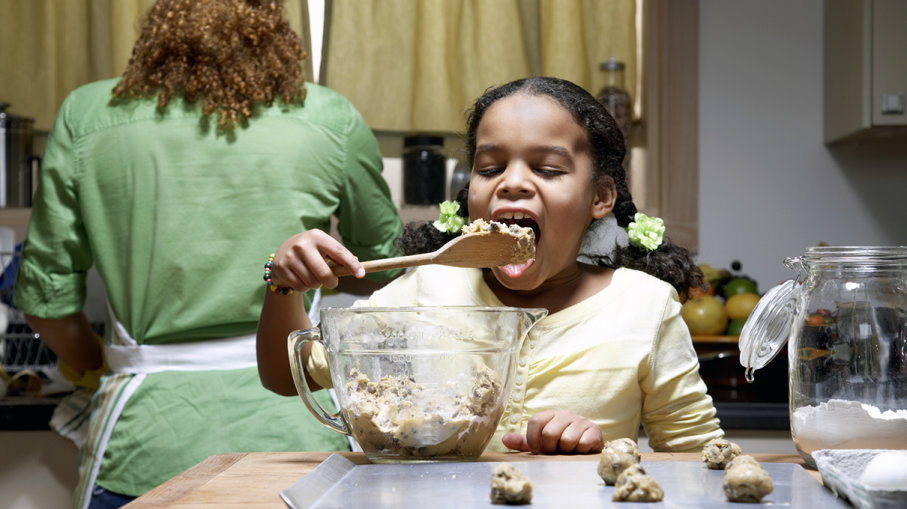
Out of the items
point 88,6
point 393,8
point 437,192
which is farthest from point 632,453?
point 88,6

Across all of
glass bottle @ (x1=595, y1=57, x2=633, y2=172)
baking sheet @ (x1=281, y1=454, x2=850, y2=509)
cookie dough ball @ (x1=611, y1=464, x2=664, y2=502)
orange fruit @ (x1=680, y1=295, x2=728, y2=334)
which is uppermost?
glass bottle @ (x1=595, y1=57, x2=633, y2=172)

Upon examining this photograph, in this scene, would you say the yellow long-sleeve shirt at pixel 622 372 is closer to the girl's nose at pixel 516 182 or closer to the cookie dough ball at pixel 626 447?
the girl's nose at pixel 516 182

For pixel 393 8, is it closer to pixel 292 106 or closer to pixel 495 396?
pixel 292 106

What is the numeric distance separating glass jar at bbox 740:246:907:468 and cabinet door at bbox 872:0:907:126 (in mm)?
1518

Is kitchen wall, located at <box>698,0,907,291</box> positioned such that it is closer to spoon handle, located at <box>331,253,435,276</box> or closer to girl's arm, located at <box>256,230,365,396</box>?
girl's arm, located at <box>256,230,365,396</box>

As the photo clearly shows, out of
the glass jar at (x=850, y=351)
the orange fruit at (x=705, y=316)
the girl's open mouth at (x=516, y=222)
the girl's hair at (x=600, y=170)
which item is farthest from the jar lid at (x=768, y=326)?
the orange fruit at (x=705, y=316)

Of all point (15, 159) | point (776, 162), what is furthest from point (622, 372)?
point (15, 159)

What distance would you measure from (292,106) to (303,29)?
2.91 ft

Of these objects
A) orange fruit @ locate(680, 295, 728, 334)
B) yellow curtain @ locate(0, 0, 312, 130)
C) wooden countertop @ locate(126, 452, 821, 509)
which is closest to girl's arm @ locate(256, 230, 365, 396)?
wooden countertop @ locate(126, 452, 821, 509)

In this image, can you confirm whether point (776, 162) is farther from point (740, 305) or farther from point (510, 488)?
point (510, 488)

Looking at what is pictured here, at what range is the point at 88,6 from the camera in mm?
2316

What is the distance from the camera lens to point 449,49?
92.5 inches

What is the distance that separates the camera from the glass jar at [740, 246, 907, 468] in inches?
26.5

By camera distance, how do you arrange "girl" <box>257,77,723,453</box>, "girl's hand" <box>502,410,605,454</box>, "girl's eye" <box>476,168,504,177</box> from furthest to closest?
"girl's eye" <box>476,168,504,177</box> → "girl" <box>257,77,723,453</box> → "girl's hand" <box>502,410,605,454</box>
